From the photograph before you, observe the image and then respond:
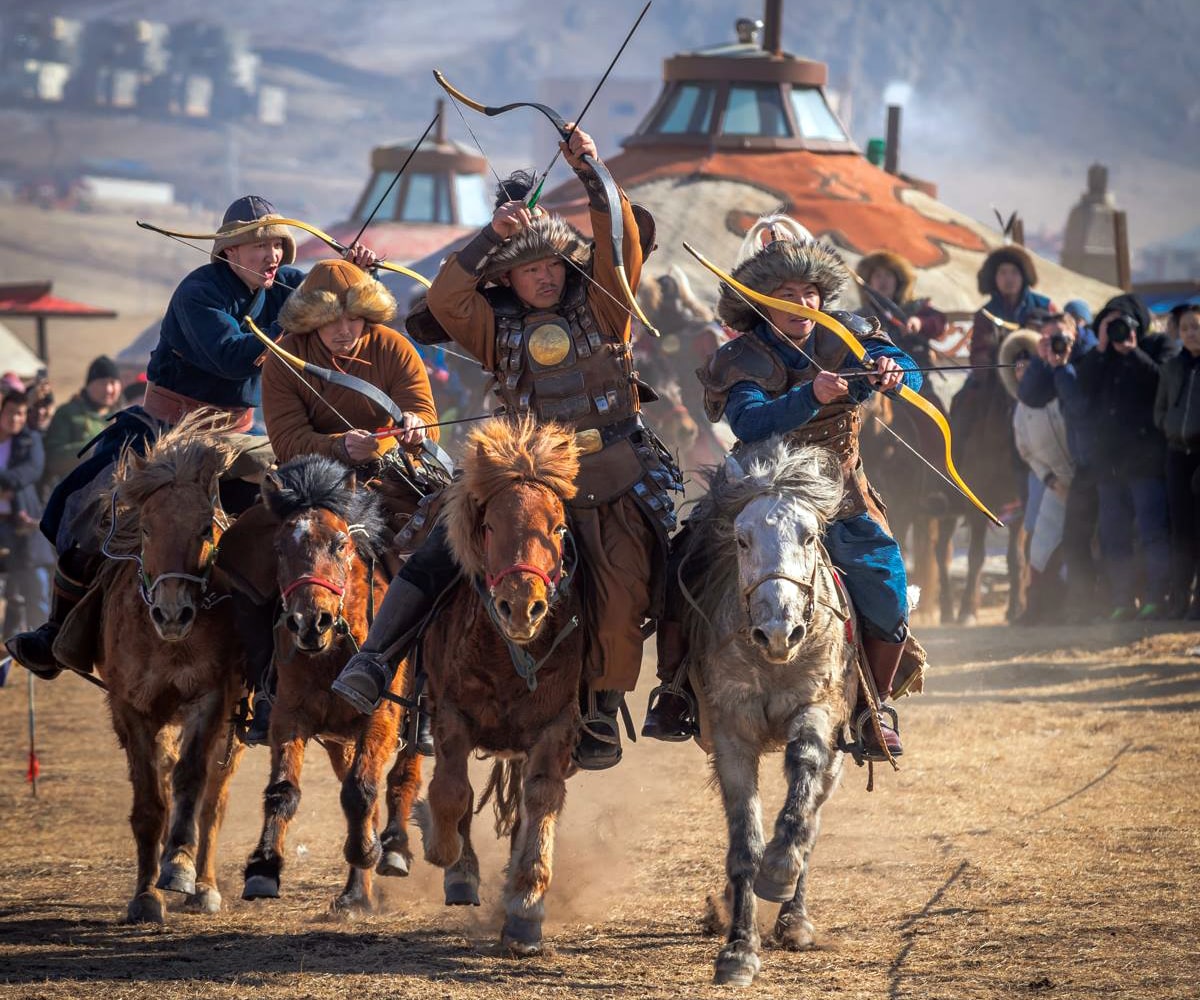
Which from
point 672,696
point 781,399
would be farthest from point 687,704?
point 781,399

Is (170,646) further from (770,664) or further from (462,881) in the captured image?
(770,664)

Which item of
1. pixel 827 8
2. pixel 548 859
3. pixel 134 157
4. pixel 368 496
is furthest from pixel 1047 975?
pixel 827 8

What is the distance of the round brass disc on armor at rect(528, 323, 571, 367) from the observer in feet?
22.1

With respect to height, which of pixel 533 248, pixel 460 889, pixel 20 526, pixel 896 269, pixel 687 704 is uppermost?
pixel 896 269

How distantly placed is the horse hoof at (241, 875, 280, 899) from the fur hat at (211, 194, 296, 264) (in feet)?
9.21

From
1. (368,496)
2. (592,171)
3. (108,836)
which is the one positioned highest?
(592,171)

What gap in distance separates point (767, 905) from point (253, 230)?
369cm

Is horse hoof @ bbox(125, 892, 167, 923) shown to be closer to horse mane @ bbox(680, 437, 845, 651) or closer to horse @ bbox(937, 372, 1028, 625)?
horse mane @ bbox(680, 437, 845, 651)

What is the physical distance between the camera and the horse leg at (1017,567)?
49.2ft

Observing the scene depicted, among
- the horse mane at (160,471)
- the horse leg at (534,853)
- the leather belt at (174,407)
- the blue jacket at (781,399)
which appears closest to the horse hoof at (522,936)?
the horse leg at (534,853)

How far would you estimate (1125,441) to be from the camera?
1302 cm

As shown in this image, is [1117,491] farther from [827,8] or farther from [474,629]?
[827,8]

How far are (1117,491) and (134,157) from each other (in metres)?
124

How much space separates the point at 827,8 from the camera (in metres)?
192
